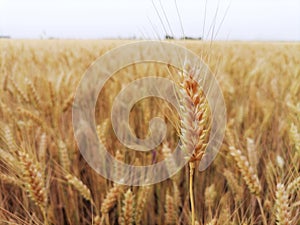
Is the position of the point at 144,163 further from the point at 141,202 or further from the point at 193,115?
the point at 193,115

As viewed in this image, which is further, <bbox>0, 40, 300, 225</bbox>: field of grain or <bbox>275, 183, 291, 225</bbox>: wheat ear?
<bbox>0, 40, 300, 225</bbox>: field of grain

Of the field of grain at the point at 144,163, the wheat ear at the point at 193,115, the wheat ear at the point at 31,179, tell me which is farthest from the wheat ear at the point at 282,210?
the wheat ear at the point at 31,179

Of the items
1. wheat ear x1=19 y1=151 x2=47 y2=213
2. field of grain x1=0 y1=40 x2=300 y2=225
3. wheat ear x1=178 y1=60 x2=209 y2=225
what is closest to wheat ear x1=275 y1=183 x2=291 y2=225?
field of grain x1=0 y1=40 x2=300 y2=225

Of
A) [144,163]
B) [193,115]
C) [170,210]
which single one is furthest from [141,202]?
[193,115]

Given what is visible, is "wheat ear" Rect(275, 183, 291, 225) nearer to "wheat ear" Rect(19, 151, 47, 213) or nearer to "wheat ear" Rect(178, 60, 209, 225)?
"wheat ear" Rect(178, 60, 209, 225)

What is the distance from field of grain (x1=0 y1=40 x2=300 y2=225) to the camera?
2.35 ft

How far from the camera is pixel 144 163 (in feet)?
3.08

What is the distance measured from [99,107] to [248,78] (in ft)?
2.38

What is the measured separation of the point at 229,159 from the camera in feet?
3.18

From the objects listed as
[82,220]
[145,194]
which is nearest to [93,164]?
[82,220]

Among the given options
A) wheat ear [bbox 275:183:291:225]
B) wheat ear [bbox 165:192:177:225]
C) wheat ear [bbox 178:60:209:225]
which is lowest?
wheat ear [bbox 165:192:177:225]

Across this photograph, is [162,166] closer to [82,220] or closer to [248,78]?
[82,220]

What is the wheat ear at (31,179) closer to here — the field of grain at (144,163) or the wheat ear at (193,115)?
the field of grain at (144,163)

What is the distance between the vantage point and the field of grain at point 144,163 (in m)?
0.72
